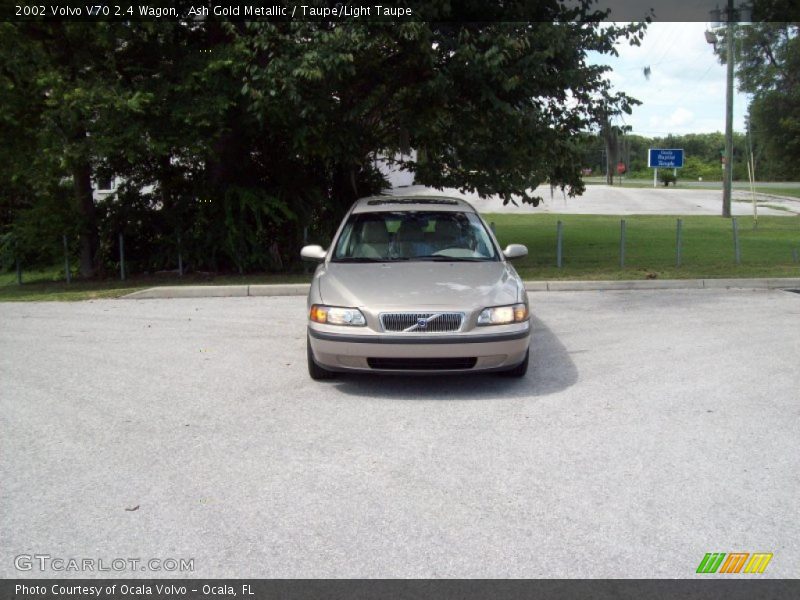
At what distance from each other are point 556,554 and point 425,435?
1895mm

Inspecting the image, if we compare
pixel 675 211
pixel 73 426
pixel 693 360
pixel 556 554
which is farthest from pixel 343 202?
pixel 675 211

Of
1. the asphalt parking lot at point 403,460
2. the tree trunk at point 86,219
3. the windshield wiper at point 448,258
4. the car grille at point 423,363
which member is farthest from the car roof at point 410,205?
the tree trunk at point 86,219

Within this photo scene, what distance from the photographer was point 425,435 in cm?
543

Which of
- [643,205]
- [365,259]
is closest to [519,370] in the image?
[365,259]

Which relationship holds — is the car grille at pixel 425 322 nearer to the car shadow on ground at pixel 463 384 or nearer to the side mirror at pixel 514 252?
the car shadow on ground at pixel 463 384

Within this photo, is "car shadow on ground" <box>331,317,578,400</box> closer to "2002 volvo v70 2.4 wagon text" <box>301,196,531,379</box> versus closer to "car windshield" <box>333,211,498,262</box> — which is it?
"2002 volvo v70 2.4 wagon text" <box>301,196,531,379</box>

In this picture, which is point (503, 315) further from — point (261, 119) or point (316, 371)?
point (261, 119)

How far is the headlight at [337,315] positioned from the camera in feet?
20.8

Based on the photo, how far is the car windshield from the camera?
25.1 feet

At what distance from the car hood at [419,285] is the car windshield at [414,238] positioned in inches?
10.1

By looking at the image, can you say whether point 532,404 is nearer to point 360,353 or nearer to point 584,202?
point 360,353

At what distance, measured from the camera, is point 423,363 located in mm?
6277

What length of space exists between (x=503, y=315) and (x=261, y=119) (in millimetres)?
7529
